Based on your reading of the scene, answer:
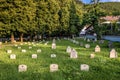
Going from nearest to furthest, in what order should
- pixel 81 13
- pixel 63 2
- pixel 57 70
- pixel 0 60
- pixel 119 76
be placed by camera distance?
pixel 119 76 < pixel 57 70 < pixel 0 60 < pixel 63 2 < pixel 81 13

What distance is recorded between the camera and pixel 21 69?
48.4 feet

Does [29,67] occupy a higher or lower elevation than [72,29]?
higher

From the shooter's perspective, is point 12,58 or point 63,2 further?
point 63,2

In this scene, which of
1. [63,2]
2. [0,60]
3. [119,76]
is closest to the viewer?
[119,76]

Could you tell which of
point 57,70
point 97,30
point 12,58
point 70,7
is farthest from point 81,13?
Result: point 57,70

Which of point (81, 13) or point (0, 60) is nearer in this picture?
point (0, 60)

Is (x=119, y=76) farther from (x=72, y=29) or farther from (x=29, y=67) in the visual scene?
(x=72, y=29)

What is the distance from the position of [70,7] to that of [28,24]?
3001 centimetres

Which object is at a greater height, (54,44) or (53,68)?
(53,68)

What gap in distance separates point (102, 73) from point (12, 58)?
7464mm

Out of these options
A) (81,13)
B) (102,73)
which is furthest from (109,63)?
(81,13)

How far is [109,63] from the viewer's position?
1609cm

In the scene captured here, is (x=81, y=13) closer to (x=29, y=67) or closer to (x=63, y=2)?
(x=63, y=2)

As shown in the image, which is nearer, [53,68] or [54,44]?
[53,68]
